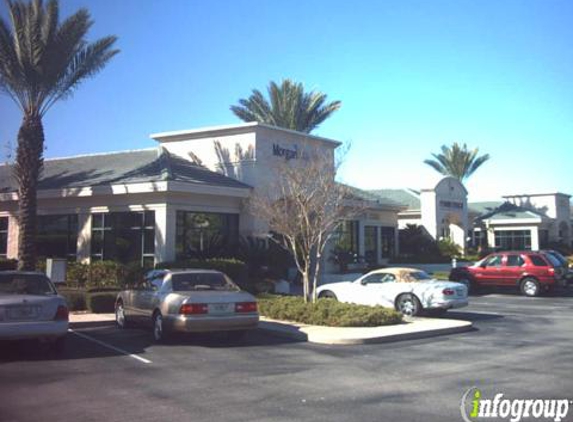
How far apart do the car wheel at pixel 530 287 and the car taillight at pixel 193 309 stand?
16.5 metres

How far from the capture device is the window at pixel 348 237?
30.9 metres

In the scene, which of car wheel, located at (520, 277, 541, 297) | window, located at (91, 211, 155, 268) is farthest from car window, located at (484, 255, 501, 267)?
window, located at (91, 211, 155, 268)

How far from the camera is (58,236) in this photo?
24734 millimetres

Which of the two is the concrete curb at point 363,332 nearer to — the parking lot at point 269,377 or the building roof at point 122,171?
the parking lot at point 269,377

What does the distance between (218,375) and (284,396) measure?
164 cm

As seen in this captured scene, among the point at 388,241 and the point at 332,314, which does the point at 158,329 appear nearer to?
the point at 332,314

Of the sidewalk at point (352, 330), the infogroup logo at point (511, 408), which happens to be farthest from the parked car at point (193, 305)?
the infogroup logo at point (511, 408)

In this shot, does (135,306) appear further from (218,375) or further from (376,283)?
(376,283)

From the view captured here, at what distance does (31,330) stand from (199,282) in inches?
136

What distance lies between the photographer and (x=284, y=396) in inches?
298

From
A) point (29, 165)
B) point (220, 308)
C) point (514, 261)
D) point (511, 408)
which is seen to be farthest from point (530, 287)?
point (29, 165)

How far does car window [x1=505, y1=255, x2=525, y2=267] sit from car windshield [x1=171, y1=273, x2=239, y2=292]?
15.5 m

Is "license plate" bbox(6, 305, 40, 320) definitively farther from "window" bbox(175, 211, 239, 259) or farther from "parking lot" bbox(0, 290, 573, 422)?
"window" bbox(175, 211, 239, 259)

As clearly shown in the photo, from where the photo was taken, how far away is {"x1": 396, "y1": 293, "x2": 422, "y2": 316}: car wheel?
16422mm
